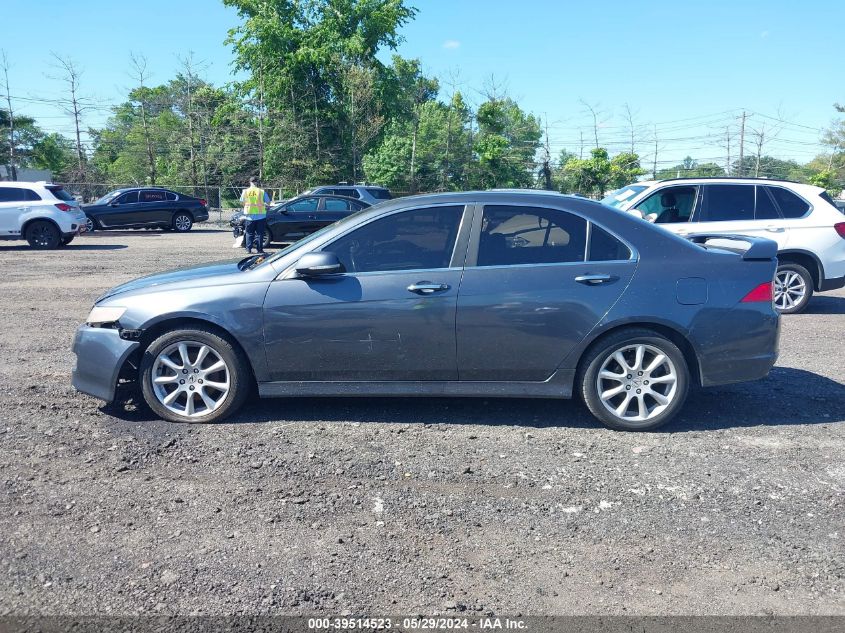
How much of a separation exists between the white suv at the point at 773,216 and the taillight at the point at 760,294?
15.5 feet

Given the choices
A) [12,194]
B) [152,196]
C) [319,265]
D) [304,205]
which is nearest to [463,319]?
[319,265]

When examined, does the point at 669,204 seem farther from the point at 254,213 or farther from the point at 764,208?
the point at 254,213

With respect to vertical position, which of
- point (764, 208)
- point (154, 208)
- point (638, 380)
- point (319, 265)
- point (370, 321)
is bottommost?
point (638, 380)

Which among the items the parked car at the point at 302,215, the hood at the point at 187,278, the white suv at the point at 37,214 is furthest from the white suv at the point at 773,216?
the white suv at the point at 37,214

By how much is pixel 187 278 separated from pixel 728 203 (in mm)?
7576

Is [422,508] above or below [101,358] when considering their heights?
below

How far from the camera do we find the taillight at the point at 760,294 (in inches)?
206

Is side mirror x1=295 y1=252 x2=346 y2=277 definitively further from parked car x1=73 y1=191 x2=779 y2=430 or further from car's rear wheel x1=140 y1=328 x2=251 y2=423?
car's rear wheel x1=140 y1=328 x2=251 y2=423

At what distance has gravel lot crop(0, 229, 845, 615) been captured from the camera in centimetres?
325

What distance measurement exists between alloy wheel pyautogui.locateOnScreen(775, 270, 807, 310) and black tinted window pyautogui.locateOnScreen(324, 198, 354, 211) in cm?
1318

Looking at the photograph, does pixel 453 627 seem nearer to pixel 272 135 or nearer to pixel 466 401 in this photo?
pixel 466 401

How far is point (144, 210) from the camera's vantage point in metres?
26.2

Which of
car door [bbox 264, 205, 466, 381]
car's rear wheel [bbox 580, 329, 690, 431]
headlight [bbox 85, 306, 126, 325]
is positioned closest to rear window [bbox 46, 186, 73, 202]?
headlight [bbox 85, 306, 126, 325]

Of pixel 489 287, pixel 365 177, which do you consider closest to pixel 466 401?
pixel 489 287
